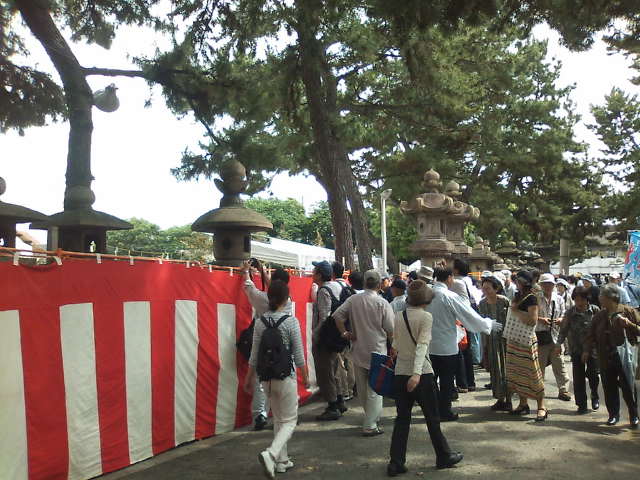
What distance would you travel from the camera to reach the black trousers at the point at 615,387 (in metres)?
6.45

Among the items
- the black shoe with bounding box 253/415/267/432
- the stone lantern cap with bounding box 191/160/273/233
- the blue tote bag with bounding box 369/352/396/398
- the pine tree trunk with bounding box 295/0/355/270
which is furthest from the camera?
the pine tree trunk with bounding box 295/0/355/270

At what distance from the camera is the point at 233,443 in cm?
607

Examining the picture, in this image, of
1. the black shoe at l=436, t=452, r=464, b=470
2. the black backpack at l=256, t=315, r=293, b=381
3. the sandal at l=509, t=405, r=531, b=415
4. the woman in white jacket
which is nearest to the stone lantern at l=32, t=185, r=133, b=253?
the black backpack at l=256, t=315, r=293, b=381

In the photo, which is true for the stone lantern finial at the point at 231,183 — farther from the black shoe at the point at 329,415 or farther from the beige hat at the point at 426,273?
the black shoe at the point at 329,415

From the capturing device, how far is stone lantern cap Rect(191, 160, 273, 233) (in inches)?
344

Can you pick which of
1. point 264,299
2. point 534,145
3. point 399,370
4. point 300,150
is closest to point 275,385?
point 399,370

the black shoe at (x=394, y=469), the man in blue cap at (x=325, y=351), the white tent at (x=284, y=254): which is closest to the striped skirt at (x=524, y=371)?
the man in blue cap at (x=325, y=351)

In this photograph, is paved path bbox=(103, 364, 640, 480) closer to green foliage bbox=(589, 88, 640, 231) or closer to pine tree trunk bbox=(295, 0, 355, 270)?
pine tree trunk bbox=(295, 0, 355, 270)

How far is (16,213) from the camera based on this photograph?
7879 millimetres

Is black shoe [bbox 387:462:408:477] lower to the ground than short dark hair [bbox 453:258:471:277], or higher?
lower

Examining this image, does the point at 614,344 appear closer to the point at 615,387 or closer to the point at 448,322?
the point at 615,387

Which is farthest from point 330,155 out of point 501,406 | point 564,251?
point 564,251

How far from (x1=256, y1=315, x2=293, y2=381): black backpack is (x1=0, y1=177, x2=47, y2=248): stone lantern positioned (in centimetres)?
471

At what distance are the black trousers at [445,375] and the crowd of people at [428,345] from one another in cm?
1
